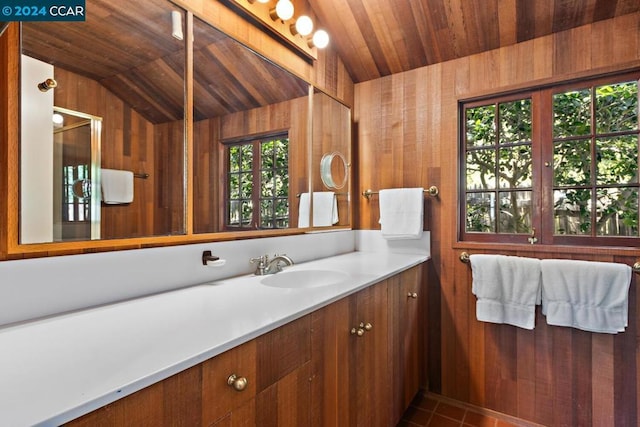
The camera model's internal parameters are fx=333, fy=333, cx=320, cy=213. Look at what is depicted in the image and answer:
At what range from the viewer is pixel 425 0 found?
5.65ft

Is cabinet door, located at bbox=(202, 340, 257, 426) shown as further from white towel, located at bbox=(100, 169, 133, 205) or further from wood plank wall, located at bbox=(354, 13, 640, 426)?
wood plank wall, located at bbox=(354, 13, 640, 426)

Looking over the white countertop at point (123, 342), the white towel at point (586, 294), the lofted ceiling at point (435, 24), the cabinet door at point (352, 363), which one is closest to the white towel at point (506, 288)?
the white towel at point (586, 294)

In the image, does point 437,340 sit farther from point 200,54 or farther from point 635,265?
point 200,54

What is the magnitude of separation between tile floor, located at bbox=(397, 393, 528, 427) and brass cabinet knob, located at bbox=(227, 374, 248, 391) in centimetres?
137

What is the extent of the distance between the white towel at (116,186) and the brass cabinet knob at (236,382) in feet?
2.31

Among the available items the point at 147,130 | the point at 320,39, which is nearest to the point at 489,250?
the point at 320,39

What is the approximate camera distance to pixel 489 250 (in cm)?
187

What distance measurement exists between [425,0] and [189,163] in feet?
4.78

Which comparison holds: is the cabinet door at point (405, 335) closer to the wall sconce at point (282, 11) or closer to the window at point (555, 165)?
the window at point (555, 165)

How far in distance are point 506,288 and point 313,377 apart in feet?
4.14

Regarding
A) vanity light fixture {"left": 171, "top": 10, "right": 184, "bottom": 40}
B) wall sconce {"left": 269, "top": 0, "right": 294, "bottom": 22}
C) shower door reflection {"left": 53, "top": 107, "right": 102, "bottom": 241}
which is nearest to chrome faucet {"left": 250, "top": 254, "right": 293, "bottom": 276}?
shower door reflection {"left": 53, "top": 107, "right": 102, "bottom": 241}

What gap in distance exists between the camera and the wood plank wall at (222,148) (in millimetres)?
1345

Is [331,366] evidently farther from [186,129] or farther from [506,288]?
[506,288]

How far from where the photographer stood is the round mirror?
206 centimetres
